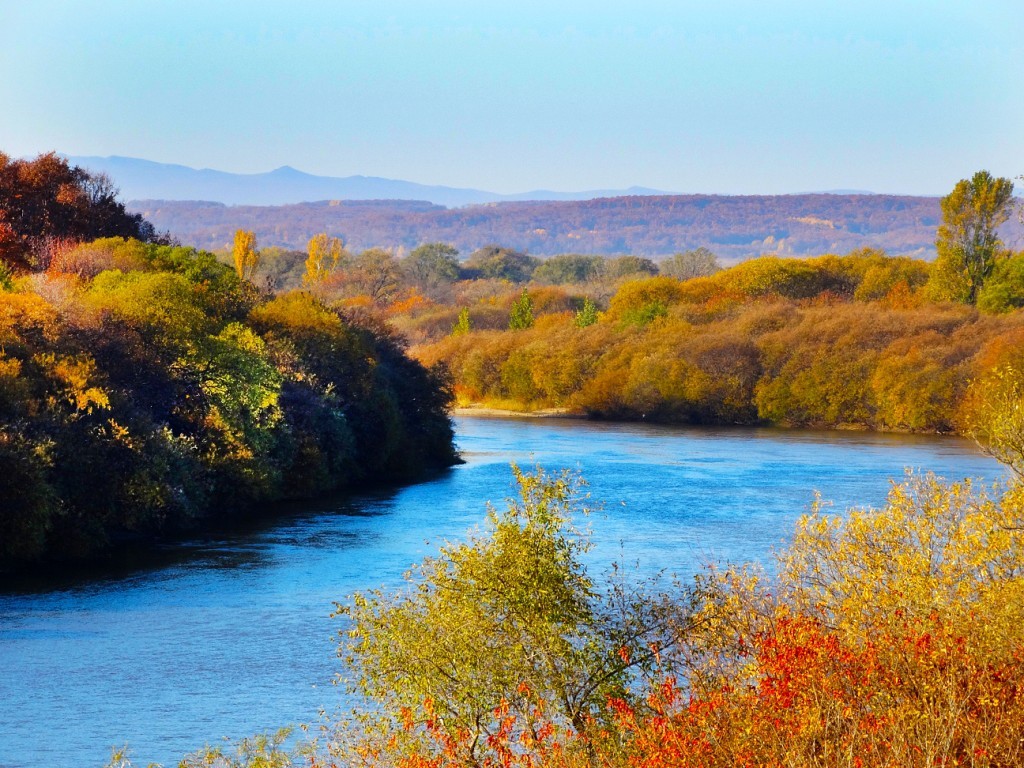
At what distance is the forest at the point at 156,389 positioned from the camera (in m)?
30.0

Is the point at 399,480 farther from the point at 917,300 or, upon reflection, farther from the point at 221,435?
the point at 917,300

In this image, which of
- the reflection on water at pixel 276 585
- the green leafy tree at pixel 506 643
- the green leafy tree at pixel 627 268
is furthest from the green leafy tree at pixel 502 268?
the green leafy tree at pixel 506 643

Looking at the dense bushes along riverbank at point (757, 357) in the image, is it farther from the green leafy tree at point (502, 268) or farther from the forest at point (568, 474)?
the green leafy tree at point (502, 268)

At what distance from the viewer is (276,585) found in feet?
90.0

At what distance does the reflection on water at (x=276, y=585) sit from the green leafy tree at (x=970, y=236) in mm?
29122

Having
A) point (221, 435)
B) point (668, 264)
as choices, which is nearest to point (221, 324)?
point (221, 435)

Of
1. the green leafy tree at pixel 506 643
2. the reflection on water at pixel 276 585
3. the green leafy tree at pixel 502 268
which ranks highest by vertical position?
the green leafy tree at pixel 506 643

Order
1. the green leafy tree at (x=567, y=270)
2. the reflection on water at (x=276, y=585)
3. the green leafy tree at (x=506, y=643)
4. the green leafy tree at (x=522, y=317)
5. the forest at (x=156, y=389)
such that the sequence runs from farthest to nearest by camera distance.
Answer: the green leafy tree at (x=567, y=270), the green leafy tree at (x=522, y=317), the forest at (x=156, y=389), the reflection on water at (x=276, y=585), the green leafy tree at (x=506, y=643)

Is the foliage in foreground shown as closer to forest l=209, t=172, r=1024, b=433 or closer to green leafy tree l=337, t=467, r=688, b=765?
green leafy tree l=337, t=467, r=688, b=765

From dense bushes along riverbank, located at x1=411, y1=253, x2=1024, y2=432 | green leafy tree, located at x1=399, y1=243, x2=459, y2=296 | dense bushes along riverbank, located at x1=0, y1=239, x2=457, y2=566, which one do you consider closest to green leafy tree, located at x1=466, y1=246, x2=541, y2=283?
green leafy tree, located at x1=399, y1=243, x2=459, y2=296

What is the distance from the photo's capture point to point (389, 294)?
152 m

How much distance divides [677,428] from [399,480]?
2714 centimetres

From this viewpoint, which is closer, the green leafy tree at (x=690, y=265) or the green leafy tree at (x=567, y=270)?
the green leafy tree at (x=690, y=265)

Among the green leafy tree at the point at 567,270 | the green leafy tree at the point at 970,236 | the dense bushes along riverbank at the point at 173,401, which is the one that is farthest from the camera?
the green leafy tree at the point at 567,270
